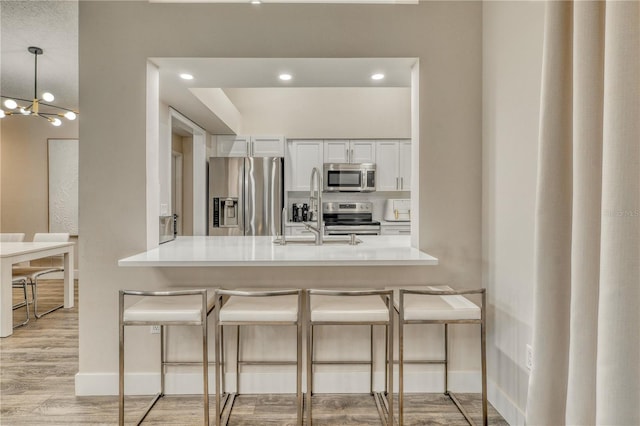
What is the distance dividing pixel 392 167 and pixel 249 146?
2145mm

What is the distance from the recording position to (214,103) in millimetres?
3836

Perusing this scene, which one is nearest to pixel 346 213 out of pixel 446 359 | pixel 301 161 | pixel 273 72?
pixel 301 161

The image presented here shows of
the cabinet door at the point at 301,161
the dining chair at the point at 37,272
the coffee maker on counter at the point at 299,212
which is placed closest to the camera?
the dining chair at the point at 37,272

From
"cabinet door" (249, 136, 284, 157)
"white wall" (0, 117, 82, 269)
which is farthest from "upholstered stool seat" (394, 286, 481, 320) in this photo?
"white wall" (0, 117, 82, 269)

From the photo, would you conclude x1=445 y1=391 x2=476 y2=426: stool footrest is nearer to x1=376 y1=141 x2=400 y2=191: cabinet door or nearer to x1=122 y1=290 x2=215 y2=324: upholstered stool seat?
x1=122 y1=290 x2=215 y2=324: upholstered stool seat

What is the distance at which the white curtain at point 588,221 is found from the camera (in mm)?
784

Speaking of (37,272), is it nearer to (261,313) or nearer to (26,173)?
(26,173)

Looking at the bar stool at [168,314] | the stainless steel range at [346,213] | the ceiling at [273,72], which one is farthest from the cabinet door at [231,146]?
the bar stool at [168,314]

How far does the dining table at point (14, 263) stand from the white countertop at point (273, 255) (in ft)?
6.46

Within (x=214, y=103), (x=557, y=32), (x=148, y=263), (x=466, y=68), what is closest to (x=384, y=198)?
(x=214, y=103)

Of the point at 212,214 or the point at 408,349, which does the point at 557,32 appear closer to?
the point at 408,349

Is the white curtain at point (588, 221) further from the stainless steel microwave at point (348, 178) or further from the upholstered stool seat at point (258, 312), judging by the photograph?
the stainless steel microwave at point (348, 178)

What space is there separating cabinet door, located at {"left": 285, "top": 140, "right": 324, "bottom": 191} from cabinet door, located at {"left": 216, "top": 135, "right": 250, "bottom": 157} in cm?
67

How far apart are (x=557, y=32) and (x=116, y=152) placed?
2294mm
